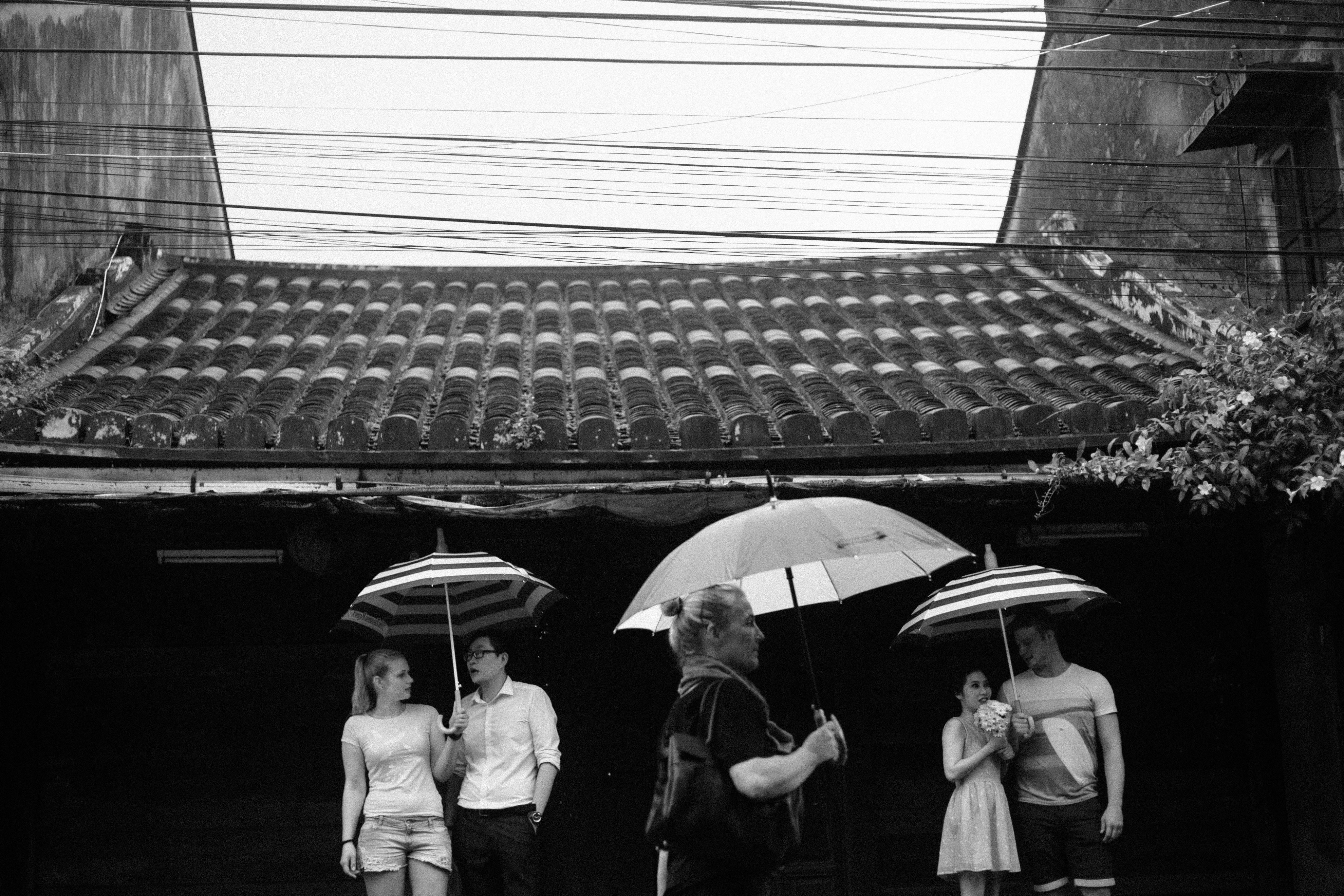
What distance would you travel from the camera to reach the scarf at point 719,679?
3.88 metres

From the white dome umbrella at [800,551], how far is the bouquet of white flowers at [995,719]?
1.17 meters

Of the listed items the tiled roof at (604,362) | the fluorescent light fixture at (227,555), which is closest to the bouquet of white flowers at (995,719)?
the tiled roof at (604,362)

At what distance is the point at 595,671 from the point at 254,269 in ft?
18.6

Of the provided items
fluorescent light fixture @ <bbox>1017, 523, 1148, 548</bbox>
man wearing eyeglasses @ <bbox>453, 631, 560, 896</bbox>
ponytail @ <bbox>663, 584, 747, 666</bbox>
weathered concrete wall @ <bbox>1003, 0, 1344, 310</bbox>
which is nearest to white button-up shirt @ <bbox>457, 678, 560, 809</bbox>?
man wearing eyeglasses @ <bbox>453, 631, 560, 896</bbox>

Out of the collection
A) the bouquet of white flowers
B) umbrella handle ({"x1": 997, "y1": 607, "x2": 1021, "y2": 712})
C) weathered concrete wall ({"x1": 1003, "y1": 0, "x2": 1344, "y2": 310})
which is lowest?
the bouquet of white flowers

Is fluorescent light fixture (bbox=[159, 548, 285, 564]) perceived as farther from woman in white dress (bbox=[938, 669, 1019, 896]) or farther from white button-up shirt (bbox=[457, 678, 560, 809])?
woman in white dress (bbox=[938, 669, 1019, 896])

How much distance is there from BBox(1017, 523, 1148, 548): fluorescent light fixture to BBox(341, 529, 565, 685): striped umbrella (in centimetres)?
301

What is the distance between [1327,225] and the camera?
27.5 ft

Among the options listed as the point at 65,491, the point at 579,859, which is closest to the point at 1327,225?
the point at 579,859

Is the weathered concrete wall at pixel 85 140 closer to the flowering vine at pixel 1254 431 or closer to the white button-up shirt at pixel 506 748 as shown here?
the white button-up shirt at pixel 506 748

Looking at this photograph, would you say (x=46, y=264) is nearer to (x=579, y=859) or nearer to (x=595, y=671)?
(x=595, y=671)

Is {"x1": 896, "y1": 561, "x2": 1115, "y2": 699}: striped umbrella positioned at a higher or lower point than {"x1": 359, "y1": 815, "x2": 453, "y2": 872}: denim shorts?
higher

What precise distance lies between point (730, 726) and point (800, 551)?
862mm

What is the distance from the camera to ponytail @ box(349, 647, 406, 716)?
608 cm
